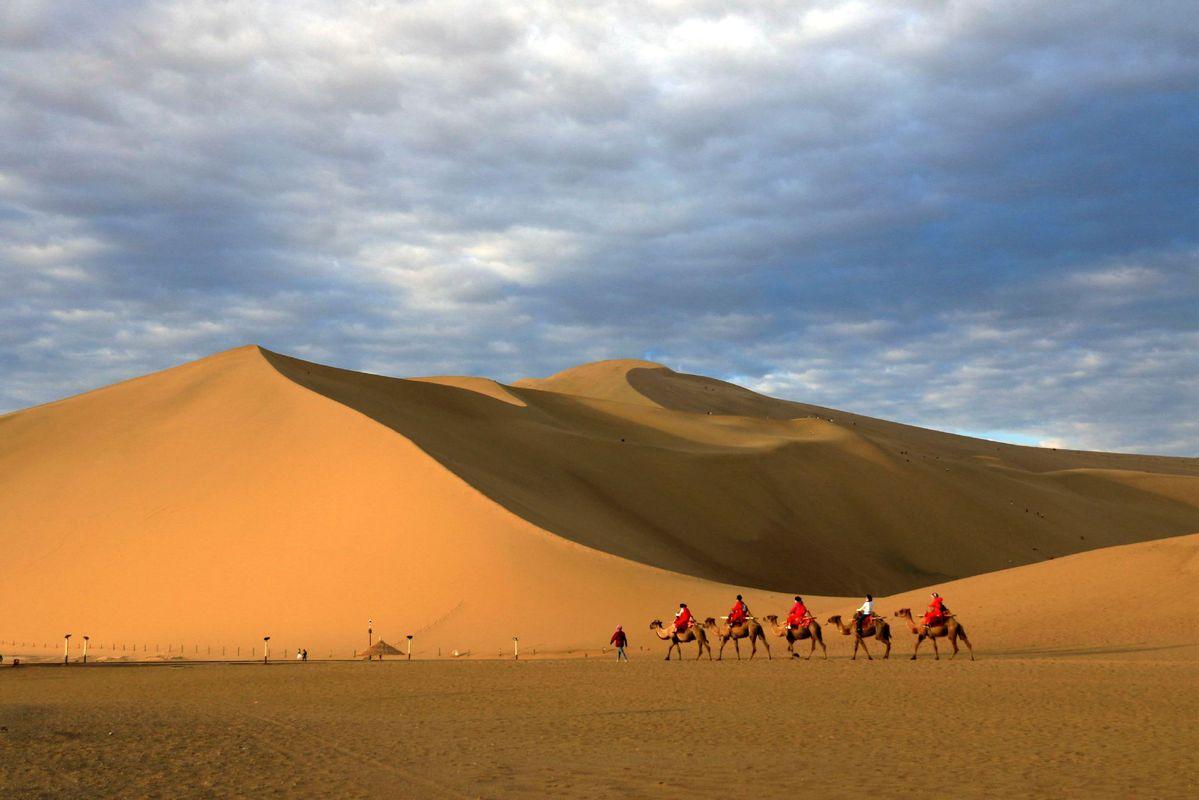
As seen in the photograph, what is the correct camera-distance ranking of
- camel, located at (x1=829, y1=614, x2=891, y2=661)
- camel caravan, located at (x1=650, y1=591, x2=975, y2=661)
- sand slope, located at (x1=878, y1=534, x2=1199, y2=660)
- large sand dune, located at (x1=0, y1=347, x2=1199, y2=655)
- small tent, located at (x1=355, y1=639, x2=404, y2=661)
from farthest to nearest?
large sand dune, located at (x1=0, y1=347, x2=1199, y2=655) < small tent, located at (x1=355, y1=639, x2=404, y2=661) < sand slope, located at (x1=878, y1=534, x2=1199, y2=660) < camel, located at (x1=829, y1=614, x2=891, y2=661) < camel caravan, located at (x1=650, y1=591, x2=975, y2=661)

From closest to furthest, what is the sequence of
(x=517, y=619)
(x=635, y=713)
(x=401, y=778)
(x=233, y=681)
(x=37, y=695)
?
1. (x=401, y=778)
2. (x=635, y=713)
3. (x=37, y=695)
4. (x=233, y=681)
5. (x=517, y=619)

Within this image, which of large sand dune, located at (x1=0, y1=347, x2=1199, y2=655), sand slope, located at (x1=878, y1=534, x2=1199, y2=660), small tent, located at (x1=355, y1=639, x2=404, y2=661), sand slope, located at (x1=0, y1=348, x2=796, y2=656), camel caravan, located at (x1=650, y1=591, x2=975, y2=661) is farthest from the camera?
large sand dune, located at (x1=0, y1=347, x2=1199, y2=655)

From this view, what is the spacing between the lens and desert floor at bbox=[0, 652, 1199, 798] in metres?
11.5

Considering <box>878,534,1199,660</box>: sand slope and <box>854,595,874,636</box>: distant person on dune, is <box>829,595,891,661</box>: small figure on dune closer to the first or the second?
<box>854,595,874,636</box>: distant person on dune

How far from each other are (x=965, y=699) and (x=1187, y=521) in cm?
7659

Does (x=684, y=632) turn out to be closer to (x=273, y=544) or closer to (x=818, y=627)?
(x=818, y=627)

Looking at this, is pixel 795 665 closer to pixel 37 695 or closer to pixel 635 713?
pixel 635 713

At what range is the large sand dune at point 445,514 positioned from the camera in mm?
40000

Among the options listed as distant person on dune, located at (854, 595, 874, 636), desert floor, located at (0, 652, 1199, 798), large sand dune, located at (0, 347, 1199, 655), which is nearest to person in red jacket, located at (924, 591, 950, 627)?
distant person on dune, located at (854, 595, 874, 636)

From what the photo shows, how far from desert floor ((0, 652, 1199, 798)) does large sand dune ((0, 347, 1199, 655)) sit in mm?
13337

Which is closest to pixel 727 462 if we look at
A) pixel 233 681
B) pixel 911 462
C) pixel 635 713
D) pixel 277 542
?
pixel 911 462

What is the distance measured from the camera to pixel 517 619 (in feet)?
122

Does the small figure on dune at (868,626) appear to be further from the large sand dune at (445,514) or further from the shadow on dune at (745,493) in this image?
the shadow on dune at (745,493)

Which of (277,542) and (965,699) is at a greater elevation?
(277,542)
